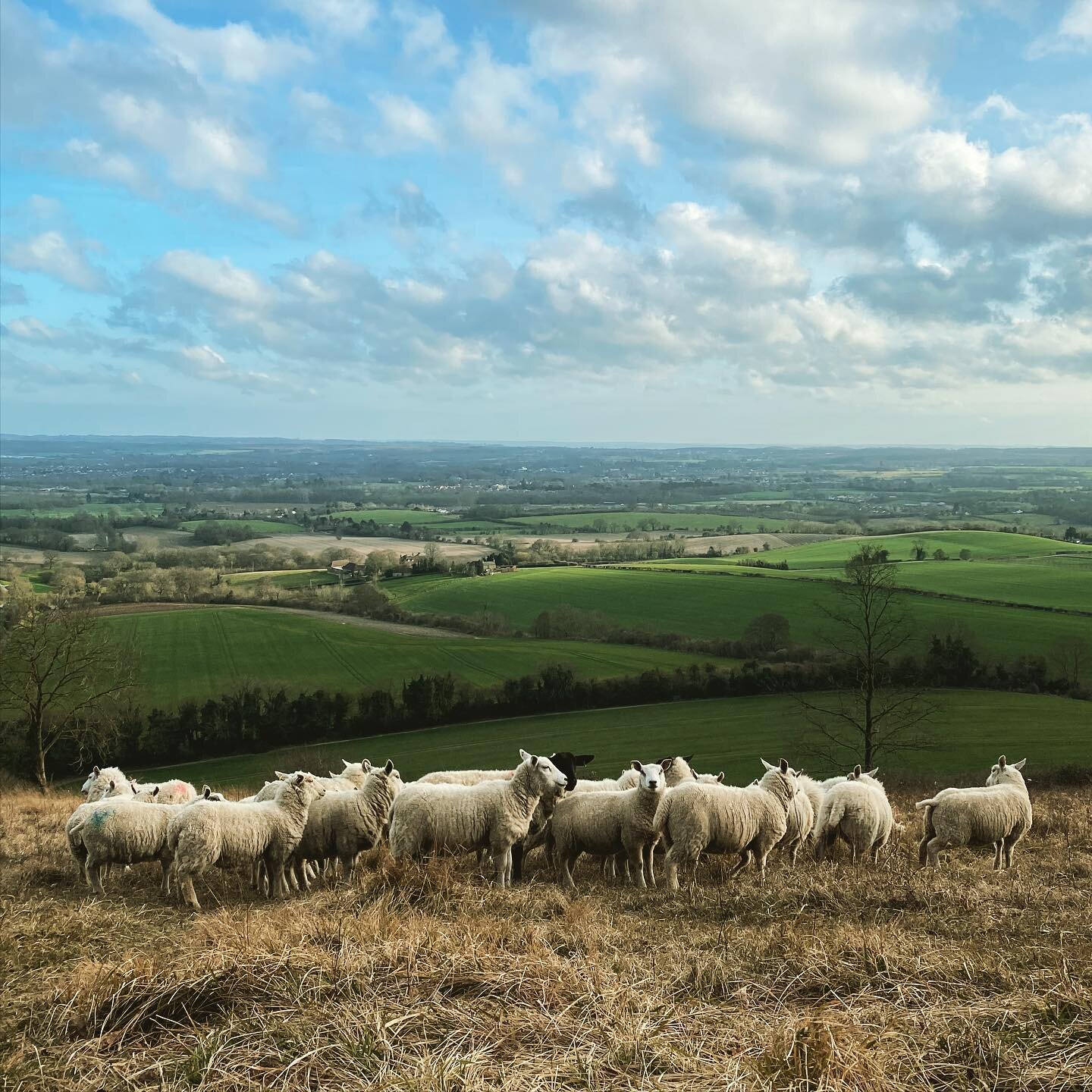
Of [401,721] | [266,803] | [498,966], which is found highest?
[498,966]

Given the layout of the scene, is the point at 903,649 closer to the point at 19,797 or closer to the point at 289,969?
the point at 19,797

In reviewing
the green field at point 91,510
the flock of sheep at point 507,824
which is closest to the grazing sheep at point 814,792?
the flock of sheep at point 507,824

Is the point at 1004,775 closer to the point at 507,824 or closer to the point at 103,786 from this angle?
the point at 507,824

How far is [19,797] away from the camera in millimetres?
20500

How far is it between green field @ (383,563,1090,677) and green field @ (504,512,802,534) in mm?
40212

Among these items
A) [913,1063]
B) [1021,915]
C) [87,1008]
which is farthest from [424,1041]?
[1021,915]

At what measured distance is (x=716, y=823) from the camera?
10.9m

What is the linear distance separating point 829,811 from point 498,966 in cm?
895

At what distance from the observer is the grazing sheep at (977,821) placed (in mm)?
11992

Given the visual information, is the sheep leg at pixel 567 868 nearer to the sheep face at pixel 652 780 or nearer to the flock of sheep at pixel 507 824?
the flock of sheep at pixel 507 824

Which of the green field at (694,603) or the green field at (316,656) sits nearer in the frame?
the green field at (316,656)

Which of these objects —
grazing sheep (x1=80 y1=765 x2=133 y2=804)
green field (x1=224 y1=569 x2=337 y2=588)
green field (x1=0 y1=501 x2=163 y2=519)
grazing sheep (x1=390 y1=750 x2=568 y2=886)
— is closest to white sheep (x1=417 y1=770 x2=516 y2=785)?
grazing sheep (x1=390 y1=750 x2=568 y2=886)

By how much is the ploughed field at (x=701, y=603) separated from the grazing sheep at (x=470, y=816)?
35.1m

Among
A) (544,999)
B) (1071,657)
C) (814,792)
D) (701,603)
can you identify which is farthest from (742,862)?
(701,603)
